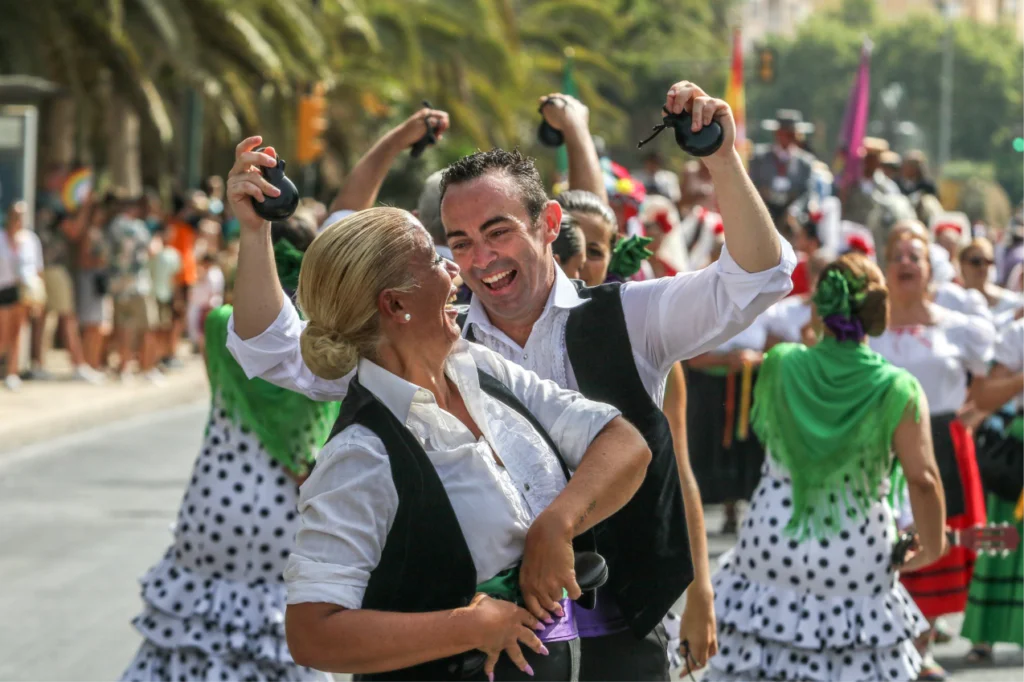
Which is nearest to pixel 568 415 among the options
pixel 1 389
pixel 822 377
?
pixel 822 377

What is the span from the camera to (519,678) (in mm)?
3113

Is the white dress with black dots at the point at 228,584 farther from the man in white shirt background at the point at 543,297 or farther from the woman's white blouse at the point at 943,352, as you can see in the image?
the woman's white blouse at the point at 943,352

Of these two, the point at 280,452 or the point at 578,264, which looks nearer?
the point at 578,264

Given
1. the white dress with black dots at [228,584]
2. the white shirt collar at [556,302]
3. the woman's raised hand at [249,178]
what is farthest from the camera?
the white dress with black dots at [228,584]

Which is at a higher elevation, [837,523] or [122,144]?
[122,144]

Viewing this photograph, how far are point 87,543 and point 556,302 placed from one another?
6939 millimetres

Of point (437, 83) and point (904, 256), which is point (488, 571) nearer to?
point (904, 256)

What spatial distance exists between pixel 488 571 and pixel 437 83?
82.5 ft

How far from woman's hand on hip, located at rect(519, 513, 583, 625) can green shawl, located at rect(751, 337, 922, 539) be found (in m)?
3.09

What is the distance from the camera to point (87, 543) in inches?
400

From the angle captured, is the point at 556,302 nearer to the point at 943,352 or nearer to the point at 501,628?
the point at 501,628

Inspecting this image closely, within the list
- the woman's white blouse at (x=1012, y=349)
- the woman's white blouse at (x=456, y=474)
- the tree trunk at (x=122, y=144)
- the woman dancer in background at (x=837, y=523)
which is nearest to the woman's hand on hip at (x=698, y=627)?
the woman's white blouse at (x=456, y=474)

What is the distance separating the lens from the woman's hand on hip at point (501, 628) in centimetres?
288

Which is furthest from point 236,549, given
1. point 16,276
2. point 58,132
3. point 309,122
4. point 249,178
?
point 309,122
